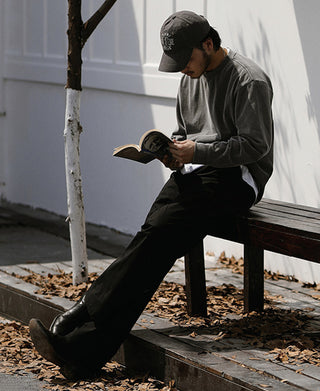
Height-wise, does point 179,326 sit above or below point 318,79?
below

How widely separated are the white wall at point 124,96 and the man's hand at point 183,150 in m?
1.73

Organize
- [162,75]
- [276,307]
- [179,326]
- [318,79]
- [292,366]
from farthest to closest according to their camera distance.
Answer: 1. [162,75]
2. [318,79]
3. [276,307]
4. [179,326]
5. [292,366]

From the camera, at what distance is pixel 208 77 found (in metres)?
5.18

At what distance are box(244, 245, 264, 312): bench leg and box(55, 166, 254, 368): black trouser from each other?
481mm

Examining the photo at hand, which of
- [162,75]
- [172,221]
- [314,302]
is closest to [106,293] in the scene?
[172,221]

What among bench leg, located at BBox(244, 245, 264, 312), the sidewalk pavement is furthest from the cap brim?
the sidewalk pavement

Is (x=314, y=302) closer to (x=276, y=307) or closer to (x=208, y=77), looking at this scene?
(x=276, y=307)

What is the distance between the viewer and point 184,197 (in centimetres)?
511

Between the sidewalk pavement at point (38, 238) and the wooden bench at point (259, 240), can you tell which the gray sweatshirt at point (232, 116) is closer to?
the wooden bench at point (259, 240)

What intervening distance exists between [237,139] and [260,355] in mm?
1077

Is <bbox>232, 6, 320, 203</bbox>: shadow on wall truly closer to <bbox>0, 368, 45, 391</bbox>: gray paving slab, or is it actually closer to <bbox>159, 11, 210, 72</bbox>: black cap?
<bbox>159, 11, 210, 72</bbox>: black cap

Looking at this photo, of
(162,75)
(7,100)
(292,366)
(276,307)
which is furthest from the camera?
(7,100)

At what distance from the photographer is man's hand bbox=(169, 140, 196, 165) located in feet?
16.4

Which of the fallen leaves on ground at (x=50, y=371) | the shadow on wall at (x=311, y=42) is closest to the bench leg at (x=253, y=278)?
the fallen leaves on ground at (x=50, y=371)
